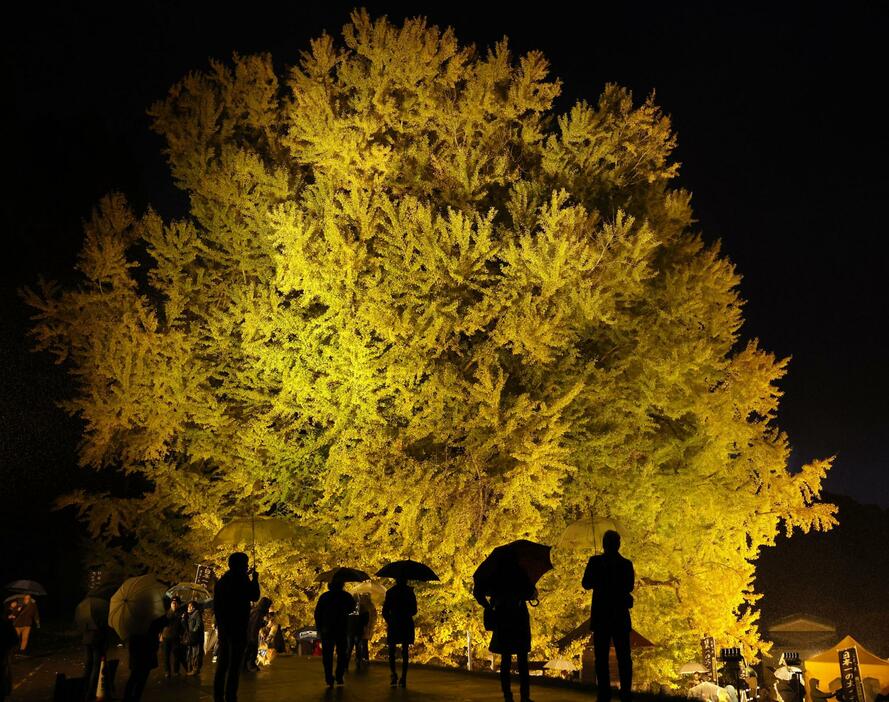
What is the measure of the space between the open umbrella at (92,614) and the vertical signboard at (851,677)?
19.2 metres

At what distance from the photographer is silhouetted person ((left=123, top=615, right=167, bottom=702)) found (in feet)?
27.7

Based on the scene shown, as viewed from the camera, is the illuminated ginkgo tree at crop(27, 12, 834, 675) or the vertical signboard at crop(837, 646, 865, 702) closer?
the illuminated ginkgo tree at crop(27, 12, 834, 675)

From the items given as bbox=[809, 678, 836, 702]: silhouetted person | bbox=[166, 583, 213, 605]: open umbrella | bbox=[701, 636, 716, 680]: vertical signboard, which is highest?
bbox=[166, 583, 213, 605]: open umbrella

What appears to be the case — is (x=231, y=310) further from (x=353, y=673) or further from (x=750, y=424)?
(x=750, y=424)

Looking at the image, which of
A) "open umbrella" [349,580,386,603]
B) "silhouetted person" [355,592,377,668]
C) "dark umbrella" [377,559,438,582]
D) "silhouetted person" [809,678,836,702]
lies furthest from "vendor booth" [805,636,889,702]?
"dark umbrella" [377,559,438,582]

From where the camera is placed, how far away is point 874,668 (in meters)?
26.2

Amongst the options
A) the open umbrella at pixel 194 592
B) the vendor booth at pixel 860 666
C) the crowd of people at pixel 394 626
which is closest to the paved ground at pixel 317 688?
the crowd of people at pixel 394 626

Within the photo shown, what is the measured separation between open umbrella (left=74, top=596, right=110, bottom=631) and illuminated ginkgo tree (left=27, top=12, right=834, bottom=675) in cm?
739

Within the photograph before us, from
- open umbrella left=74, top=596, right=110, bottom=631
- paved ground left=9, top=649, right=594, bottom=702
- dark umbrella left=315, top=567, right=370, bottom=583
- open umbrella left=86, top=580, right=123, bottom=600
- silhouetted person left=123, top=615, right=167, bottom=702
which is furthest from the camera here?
dark umbrella left=315, top=567, right=370, bottom=583

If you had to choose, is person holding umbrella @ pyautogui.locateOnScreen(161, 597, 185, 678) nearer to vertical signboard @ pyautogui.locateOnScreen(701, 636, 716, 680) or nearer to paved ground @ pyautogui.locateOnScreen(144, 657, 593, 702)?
paved ground @ pyautogui.locateOnScreen(144, 657, 593, 702)

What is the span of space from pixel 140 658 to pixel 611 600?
15.8ft

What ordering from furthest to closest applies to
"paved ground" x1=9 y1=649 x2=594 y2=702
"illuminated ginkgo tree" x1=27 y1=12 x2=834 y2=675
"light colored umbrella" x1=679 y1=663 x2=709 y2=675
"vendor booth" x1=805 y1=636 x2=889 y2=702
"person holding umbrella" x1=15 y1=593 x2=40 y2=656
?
"vendor booth" x1=805 y1=636 x2=889 y2=702, "light colored umbrella" x1=679 y1=663 x2=709 y2=675, "illuminated ginkgo tree" x1=27 y1=12 x2=834 y2=675, "person holding umbrella" x1=15 y1=593 x2=40 y2=656, "paved ground" x1=9 y1=649 x2=594 y2=702

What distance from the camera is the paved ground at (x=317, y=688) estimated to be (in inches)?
374

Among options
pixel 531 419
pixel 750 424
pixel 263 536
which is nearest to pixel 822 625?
pixel 750 424
